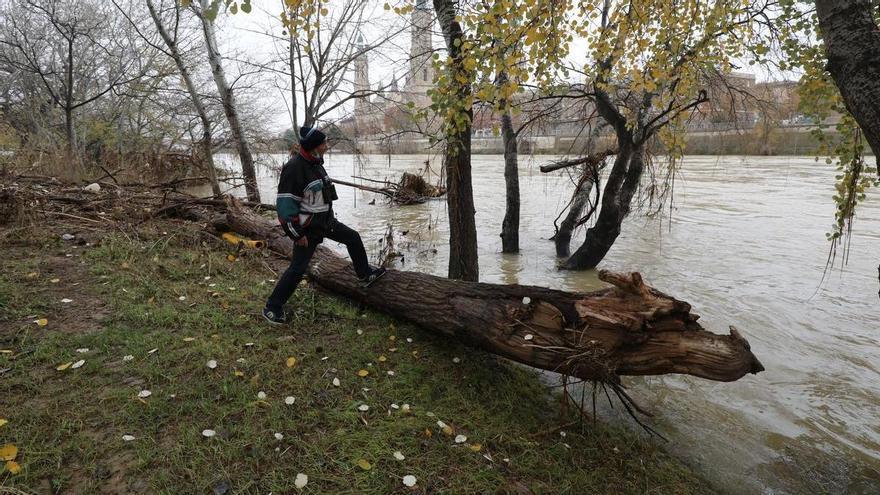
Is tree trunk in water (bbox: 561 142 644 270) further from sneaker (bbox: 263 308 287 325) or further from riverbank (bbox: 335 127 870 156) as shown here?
sneaker (bbox: 263 308 287 325)

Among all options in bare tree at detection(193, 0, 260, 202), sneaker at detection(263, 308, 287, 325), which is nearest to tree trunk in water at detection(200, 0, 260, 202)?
bare tree at detection(193, 0, 260, 202)

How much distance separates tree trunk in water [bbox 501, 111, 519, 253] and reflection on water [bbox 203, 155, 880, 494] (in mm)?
421

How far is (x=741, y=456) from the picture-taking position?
12.2 feet

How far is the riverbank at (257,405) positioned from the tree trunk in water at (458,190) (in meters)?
1.67

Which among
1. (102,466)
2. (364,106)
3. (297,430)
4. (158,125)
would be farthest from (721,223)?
(158,125)

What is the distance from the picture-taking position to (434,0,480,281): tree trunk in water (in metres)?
5.30

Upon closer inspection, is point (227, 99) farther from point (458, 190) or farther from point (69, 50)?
point (458, 190)

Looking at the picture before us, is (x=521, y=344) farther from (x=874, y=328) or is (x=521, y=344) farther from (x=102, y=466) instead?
(x=874, y=328)

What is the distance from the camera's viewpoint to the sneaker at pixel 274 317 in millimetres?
4543

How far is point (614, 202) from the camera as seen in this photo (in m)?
8.46

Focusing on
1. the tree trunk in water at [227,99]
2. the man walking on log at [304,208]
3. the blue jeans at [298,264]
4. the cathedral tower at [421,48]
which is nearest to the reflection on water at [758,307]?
the blue jeans at [298,264]

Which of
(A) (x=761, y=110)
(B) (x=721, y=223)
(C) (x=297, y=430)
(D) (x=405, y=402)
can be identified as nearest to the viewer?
(C) (x=297, y=430)

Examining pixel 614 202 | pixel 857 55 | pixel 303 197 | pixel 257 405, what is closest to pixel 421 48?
pixel 303 197

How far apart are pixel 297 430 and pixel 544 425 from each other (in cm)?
188
